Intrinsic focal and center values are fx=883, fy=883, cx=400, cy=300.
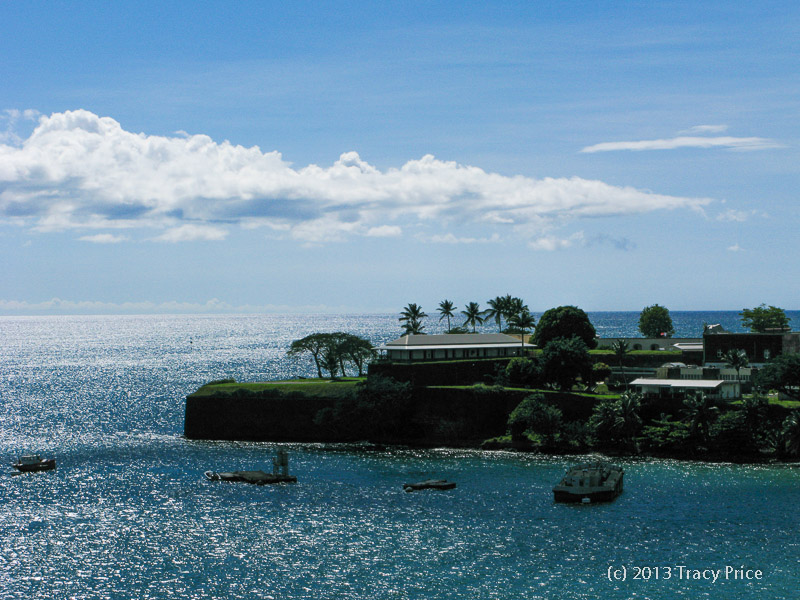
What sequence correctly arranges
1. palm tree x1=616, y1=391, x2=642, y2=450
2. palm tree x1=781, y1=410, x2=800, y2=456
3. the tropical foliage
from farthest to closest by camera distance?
the tropical foliage < palm tree x1=616, y1=391, x2=642, y2=450 < palm tree x1=781, y1=410, x2=800, y2=456

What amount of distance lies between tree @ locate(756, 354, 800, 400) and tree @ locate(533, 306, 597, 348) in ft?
93.4

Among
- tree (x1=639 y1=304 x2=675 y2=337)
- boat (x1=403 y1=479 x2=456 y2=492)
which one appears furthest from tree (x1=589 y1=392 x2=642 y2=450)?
tree (x1=639 y1=304 x2=675 y2=337)

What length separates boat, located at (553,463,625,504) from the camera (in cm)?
6481

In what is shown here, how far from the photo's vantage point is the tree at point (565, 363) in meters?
94.0

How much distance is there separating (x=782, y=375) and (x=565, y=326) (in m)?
32.4

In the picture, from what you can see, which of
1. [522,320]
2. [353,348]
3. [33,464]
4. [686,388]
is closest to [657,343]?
[522,320]

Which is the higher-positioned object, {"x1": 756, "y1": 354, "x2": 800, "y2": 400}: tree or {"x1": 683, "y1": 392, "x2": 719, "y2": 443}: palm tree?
{"x1": 756, "y1": 354, "x2": 800, "y2": 400}: tree

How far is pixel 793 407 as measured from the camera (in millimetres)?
80625

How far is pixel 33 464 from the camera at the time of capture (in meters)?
81.0

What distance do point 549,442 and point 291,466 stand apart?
24.6 m

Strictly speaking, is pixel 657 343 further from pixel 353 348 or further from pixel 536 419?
pixel 536 419

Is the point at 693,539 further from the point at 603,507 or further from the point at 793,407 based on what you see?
the point at 793,407

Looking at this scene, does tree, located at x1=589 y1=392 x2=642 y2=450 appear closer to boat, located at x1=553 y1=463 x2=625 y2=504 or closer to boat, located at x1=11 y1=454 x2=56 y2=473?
boat, located at x1=553 y1=463 x2=625 y2=504

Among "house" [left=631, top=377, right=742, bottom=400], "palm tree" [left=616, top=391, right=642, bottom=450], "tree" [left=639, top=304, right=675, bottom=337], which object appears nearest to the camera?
"palm tree" [left=616, top=391, right=642, bottom=450]
